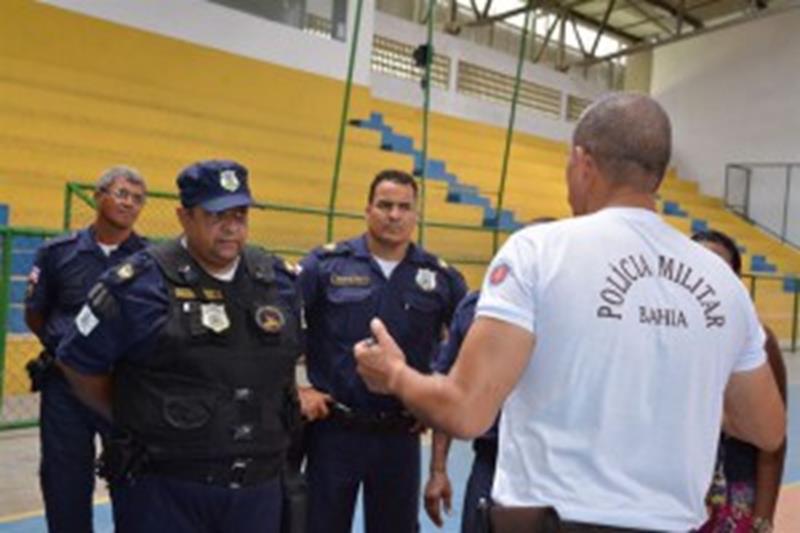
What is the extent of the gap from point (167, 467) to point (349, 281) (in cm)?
112

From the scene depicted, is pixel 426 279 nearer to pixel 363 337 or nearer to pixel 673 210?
pixel 363 337

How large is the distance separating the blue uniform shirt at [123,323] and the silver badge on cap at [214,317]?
10cm

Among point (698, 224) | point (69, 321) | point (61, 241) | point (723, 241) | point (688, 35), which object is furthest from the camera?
point (688, 35)

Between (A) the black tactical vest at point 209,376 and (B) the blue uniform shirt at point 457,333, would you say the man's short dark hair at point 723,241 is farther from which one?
(A) the black tactical vest at point 209,376

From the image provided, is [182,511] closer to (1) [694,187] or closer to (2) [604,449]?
(2) [604,449]

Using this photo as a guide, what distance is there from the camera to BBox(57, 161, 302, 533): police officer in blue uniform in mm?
2330

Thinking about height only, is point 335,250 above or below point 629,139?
below

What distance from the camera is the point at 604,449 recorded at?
1.57 m

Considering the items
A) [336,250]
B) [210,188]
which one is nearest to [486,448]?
[336,250]

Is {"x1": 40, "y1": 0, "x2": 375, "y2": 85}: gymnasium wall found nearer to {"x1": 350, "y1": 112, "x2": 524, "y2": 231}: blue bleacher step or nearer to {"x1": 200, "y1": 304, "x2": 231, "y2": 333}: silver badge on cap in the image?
{"x1": 350, "y1": 112, "x2": 524, "y2": 231}: blue bleacher step

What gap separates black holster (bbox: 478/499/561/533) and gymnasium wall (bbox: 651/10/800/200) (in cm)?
1847

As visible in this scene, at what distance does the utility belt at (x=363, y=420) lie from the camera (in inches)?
123

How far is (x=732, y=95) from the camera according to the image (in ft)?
64.1

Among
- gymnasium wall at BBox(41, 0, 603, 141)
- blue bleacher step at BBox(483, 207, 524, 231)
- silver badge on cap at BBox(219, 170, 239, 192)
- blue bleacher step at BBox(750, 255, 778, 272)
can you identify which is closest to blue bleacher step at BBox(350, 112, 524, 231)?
blue bleacher step at BBox(483, 207, 524, 231)
